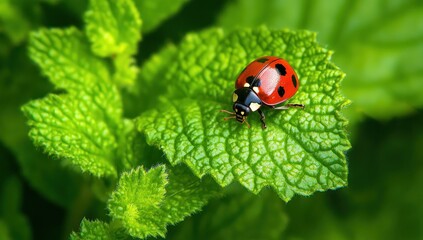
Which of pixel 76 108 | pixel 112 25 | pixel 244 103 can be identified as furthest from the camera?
pixel 112 25

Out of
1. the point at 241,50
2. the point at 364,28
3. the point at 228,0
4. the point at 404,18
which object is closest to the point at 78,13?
the point at 228,0

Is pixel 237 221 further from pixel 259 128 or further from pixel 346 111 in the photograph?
pixel 346 111

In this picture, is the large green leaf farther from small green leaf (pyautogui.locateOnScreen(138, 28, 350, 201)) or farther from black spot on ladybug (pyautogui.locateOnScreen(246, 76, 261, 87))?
black spot on ladybug (pyautogui.locateOnScreen(246, 76, 261, 87))

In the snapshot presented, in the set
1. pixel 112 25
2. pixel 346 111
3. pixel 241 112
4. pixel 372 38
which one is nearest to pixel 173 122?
pixel 241 112

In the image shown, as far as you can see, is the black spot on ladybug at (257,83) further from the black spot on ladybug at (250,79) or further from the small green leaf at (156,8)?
the small green leaf at (156,8)

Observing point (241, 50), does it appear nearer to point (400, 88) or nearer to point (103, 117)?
point (103, 117)

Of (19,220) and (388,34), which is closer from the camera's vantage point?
(19,220)

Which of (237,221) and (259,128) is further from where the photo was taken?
(237,221)
